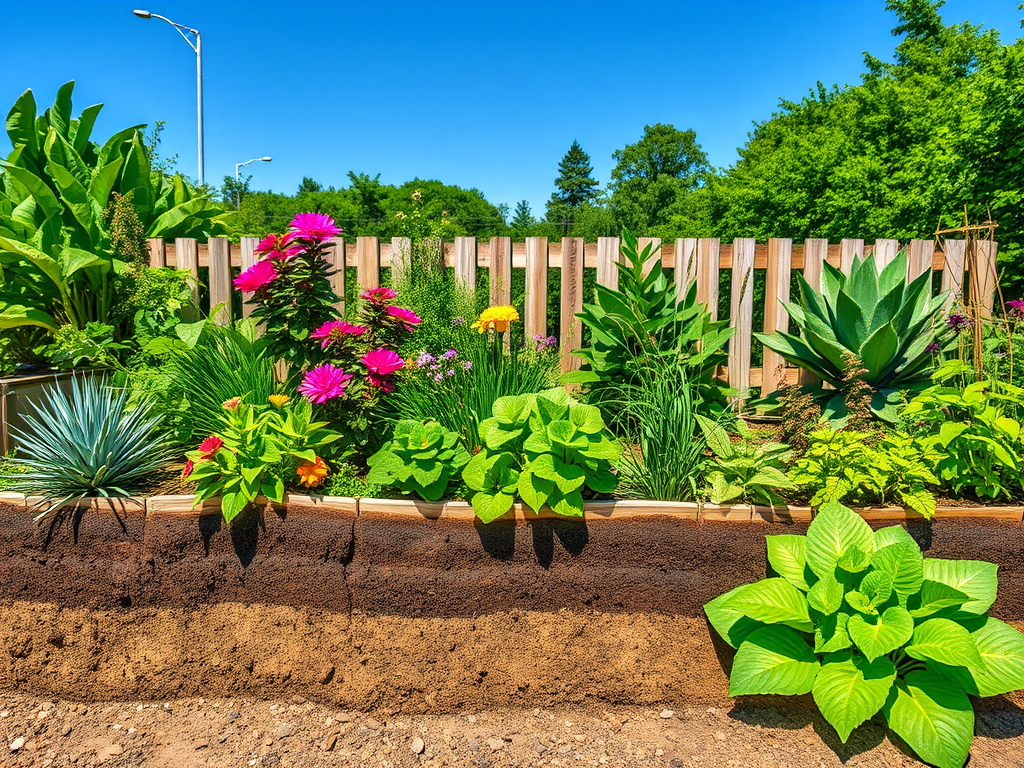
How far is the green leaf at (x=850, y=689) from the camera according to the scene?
73.2 inches

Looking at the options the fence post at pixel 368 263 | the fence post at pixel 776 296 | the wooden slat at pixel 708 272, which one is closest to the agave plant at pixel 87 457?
the fence post at pixel 368 263

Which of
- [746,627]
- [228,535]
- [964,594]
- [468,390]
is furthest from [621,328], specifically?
[228,535]

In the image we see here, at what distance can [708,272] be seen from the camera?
4.10 meters

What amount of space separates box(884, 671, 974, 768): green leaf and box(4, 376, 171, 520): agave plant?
113 inches

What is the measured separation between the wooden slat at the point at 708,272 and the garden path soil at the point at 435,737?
102 inches

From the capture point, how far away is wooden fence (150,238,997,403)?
4086 millimetres

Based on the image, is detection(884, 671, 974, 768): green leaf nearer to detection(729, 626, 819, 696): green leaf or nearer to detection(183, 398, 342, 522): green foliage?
detection(729, 626, 819, 696): green leaf

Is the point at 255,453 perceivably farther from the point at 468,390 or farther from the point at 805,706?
the point at 805,706

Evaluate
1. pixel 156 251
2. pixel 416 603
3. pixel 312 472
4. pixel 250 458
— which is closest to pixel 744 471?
pixel 416 603

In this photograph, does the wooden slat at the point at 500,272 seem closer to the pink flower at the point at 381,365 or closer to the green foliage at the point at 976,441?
the pink flower at the point at 381,365

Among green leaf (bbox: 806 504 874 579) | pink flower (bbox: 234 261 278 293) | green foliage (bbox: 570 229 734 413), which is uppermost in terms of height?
pink flower (bbox: 234 261 278 293)

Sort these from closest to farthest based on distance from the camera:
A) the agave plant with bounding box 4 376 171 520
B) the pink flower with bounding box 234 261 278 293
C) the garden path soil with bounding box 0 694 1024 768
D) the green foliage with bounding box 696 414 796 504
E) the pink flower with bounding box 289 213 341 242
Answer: the garden path soil with bounding box 0 694 1024 768
the green foliage with bounding box 696 414 796 504
the agave plant with bounding box 4 376 171 520
the pink flower with bounding box 234 261 278 293
the pink flower with bounding box 289 213 341 242

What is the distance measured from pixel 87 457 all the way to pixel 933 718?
3150mm

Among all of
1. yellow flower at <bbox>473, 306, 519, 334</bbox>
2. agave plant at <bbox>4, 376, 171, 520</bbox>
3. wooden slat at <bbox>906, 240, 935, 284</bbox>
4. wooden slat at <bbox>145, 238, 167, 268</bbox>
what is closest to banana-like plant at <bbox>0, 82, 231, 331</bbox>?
wooden slat at <bbox>145, 238, 167, 268</bbox>
